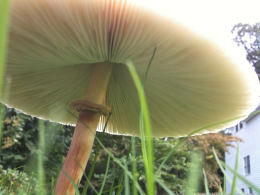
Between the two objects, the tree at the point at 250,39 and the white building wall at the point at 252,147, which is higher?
the tree at the point at 250,39

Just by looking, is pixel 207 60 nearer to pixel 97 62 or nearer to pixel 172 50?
pixel 172 50

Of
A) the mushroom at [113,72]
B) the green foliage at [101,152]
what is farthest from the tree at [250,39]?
the mushroom at [113,72]

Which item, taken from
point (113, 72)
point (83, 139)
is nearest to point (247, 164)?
point (113, 72)

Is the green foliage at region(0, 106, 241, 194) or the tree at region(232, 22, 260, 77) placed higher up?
the tree at region(232, 22, 260, 77)

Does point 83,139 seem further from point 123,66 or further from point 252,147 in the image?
point 252,147

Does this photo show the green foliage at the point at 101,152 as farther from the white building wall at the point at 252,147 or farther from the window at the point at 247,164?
the window at the point at 247,164

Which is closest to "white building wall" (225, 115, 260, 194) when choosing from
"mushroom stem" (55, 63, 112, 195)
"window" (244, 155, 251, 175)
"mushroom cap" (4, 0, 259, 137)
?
"window" (244, 155, 251, 175)

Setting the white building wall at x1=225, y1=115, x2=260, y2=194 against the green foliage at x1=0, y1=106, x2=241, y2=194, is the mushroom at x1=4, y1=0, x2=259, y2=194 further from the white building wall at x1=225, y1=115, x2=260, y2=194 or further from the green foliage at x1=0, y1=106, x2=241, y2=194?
the white building wall at x1=225, y1=115, x2=260, y2=194

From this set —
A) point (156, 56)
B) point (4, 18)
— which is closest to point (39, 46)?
point (156, 56)

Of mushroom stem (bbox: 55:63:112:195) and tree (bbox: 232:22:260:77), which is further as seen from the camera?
tree (bbox: 232:22:260:77)
